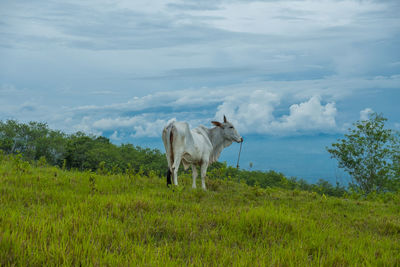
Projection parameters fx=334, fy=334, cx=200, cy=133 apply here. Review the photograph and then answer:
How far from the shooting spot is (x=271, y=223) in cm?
592

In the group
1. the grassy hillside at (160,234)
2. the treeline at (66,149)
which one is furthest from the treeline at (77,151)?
the grassy hillside at (160,234)

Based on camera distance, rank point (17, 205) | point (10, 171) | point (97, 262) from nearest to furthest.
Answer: point (97, 262) → point (17, 205) → point (10, 171)

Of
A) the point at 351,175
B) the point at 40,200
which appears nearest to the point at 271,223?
the point at 40,200

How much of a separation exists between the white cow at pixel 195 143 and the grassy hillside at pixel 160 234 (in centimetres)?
230

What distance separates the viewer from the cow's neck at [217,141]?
12602 millimetres

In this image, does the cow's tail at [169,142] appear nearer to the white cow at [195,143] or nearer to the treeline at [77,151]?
the white cow at [195,143]

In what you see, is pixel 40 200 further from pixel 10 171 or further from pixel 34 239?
pixel 10 171

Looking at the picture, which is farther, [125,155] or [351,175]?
[125,155]

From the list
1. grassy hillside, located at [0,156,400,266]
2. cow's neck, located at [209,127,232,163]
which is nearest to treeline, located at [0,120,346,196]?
cow's neck, located at [209,127,232,163]

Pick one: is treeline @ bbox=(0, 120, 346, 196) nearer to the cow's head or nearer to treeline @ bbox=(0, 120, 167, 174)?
treeline @ bbox=(0, 120, 167, 174)

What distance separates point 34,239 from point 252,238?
10.5ft

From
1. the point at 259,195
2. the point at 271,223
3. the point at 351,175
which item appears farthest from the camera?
the point at 351,175

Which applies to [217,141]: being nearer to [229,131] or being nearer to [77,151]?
[229,131]

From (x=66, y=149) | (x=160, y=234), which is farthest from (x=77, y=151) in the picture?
(x=160, y=234)
